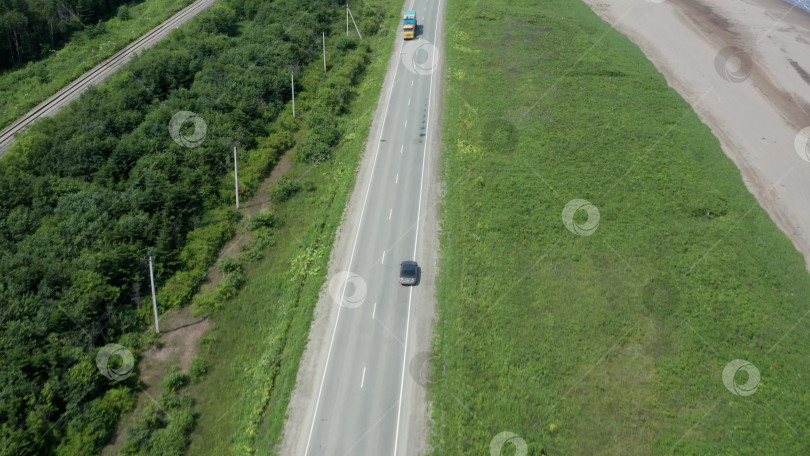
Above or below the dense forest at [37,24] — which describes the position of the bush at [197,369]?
below

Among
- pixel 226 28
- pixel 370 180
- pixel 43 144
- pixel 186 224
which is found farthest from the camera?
pixel 226 28

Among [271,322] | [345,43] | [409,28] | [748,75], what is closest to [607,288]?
[271,322]

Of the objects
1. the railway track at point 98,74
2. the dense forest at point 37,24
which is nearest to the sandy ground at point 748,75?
the railway track at point 98,74

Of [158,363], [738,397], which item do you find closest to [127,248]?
[158,363]

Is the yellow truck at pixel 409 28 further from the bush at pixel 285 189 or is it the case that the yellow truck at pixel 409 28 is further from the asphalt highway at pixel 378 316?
the bush at pixel 285 189

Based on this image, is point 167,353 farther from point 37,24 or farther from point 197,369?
point 37,24

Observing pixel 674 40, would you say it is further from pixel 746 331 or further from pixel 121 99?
pixel 121 99
